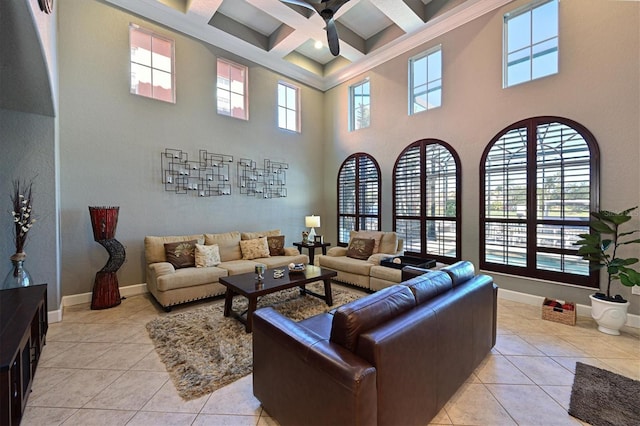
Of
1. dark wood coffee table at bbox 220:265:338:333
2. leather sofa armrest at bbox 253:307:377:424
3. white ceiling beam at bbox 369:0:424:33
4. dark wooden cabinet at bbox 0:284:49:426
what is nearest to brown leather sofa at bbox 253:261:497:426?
leather sofa armrest at bbox 253:307:377:424

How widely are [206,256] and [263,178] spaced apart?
6.99 feet

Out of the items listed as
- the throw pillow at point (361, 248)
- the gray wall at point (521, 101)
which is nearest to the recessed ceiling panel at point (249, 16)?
the gray wall at point (521, 101)

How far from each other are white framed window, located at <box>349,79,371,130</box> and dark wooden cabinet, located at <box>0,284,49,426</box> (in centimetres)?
569

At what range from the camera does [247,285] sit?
3100mm

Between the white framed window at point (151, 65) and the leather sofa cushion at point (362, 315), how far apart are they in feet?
15.3

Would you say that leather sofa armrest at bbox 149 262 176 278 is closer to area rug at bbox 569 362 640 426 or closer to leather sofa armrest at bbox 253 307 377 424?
A: leather sofa armrest at bbox 253 307 377 424

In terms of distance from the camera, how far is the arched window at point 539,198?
338 cm

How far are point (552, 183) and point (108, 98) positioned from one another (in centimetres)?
625

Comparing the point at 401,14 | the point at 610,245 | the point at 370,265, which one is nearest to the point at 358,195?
the point at 370,265

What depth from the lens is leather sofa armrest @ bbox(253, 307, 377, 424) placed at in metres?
1.18

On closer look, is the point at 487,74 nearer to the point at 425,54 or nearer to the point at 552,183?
the point at 425,54

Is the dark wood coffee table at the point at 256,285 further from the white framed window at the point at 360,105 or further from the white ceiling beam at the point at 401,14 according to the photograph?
the white ceiling beam at the point at 401,14

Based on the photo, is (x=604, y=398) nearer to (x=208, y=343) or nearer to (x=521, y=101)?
(x=208, y=343)

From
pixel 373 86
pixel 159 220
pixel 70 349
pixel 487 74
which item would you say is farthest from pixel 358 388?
pixel 373 86
